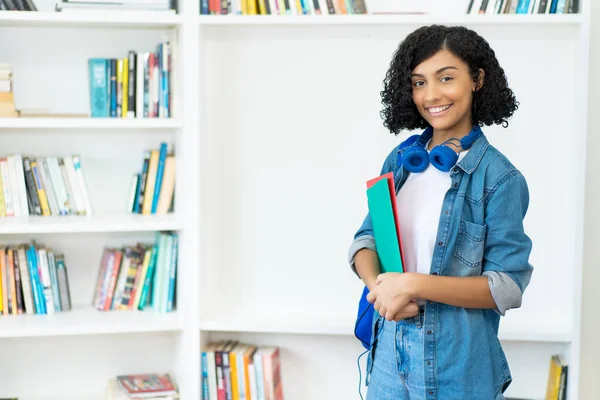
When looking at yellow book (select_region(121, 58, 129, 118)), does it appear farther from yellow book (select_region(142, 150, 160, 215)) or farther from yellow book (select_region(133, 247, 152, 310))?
yellow book (select_region(133, 247, 152, 310))

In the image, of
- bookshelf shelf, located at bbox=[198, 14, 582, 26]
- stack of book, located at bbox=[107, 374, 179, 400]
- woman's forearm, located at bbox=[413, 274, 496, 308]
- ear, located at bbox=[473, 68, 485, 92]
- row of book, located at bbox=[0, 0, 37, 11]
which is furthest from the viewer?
stack of book, located at bbox=[107, 374, 179, 400]

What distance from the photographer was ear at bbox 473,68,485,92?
1.59 meters

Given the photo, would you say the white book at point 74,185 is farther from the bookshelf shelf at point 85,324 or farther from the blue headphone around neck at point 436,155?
the blue headphone around neck at point 436,155

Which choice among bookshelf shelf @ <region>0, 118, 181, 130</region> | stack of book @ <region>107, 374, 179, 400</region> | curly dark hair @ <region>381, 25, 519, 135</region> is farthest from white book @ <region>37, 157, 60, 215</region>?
curly dark hair @ <region>381, 25, 519, 135</region>

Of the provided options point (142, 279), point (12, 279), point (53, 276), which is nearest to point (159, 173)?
point (142, 279)

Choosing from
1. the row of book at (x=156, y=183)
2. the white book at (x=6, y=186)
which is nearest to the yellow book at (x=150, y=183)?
the row of book at (x=156, y=183)

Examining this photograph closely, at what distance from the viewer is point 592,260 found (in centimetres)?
247

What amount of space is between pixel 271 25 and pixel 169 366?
49.5 inches

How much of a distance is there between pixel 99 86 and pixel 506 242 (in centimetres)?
161

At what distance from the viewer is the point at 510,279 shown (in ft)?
4.88

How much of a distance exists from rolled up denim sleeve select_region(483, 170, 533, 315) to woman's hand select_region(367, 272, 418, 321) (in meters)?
0.15

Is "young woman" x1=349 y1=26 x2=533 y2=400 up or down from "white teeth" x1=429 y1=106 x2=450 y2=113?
down

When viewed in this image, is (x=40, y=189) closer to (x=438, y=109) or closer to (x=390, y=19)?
(x=390, y=19)

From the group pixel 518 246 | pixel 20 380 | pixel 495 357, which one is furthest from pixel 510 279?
pixel 20 380
